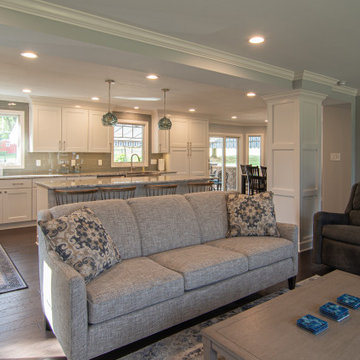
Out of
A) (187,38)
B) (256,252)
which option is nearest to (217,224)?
(256,252)

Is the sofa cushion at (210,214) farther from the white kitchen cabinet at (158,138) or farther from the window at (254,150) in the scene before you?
the window at (254,150)

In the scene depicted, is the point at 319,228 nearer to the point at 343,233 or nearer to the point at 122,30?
the point at 343,233

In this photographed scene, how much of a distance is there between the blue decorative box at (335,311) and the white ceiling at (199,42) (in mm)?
2125

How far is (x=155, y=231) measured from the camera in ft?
9.14

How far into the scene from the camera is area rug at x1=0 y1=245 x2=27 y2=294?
3.11 m

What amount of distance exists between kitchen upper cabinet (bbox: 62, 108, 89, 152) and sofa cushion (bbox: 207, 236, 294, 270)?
448 centimetres

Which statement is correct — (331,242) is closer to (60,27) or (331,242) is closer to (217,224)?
(217,224)

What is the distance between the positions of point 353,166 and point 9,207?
244 inches

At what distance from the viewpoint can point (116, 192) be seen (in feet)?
14.6

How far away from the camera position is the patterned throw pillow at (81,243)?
6.63 ft

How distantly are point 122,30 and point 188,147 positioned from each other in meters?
5.31

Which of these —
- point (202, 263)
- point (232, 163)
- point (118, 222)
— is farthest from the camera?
point (232, 163)

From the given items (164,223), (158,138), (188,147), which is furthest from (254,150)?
(164,223)

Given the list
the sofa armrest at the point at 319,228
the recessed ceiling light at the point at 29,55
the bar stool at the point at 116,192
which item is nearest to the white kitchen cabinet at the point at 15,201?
the bar stool at the point at 116,192
